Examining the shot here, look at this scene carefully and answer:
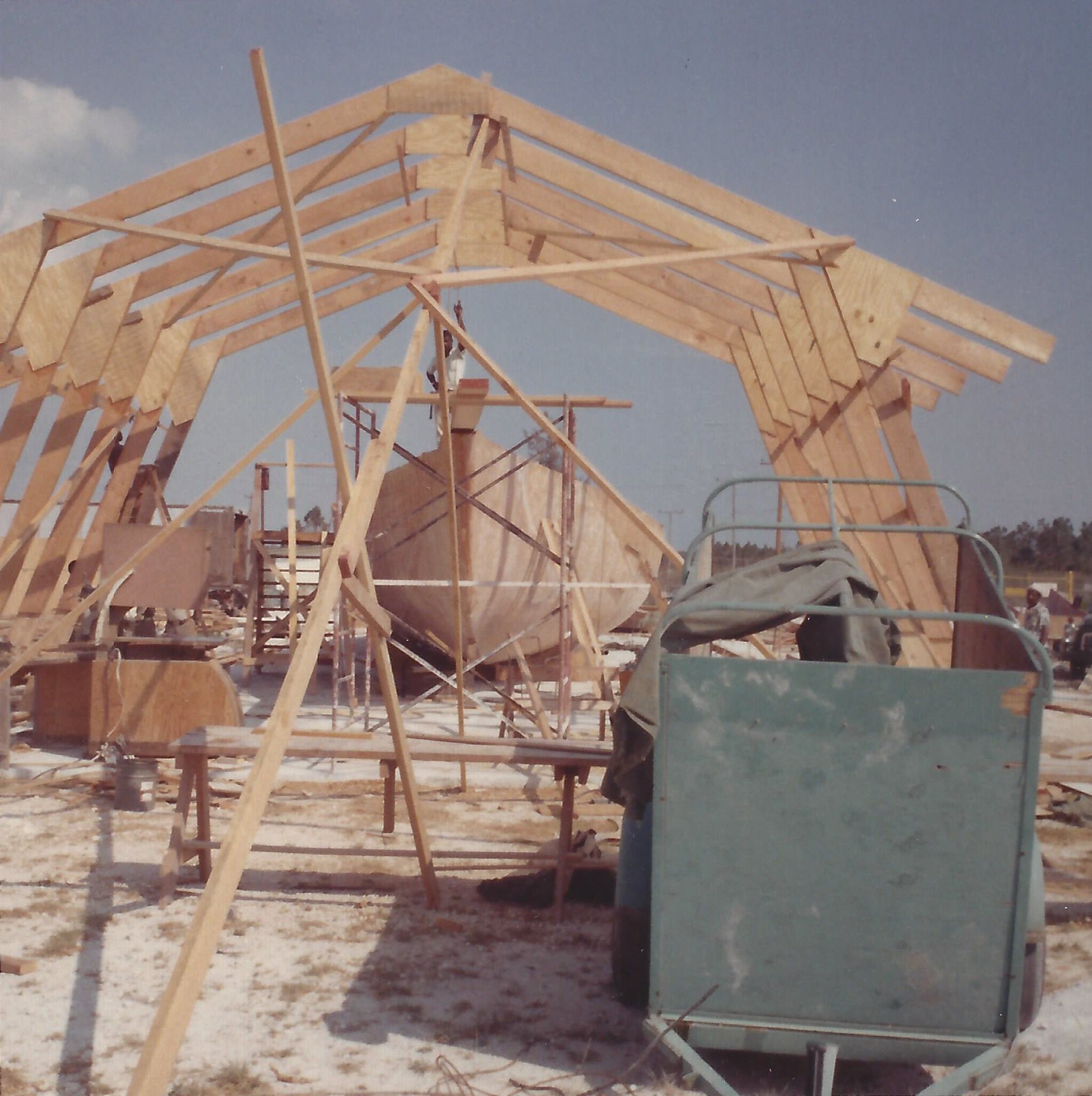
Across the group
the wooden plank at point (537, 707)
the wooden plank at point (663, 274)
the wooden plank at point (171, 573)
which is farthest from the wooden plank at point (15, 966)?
the wooden plank at point (663, 274)

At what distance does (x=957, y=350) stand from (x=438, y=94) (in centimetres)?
404

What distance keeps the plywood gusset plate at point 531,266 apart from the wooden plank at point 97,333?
13 millimetres

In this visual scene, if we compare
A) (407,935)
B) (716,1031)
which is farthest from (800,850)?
(407,935)

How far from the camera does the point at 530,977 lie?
4.84 m

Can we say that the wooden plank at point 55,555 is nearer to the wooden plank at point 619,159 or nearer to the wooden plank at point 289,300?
the wooden plank at point 289,300

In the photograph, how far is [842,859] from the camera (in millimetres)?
3389

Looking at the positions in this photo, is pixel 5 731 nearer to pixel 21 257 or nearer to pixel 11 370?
pixel 11 370

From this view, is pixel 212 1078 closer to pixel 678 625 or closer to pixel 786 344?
pixel 678 625

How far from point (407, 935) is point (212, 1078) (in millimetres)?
1659

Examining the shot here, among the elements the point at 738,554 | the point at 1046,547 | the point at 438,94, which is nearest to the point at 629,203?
the point at 438,94

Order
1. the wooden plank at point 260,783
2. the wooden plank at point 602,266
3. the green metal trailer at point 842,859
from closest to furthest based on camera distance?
the wooden plank at point 260,783 → the green metal trailer at point 842,859 → the wooden plank at point 602,266

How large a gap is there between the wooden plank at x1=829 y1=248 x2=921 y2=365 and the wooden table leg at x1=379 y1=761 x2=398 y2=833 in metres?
4.22

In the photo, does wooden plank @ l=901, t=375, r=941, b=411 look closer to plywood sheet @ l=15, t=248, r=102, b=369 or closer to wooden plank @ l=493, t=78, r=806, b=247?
wooden plank @ l=493, t=78, r=806, b=247

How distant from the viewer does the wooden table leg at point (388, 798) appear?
21.7ft
